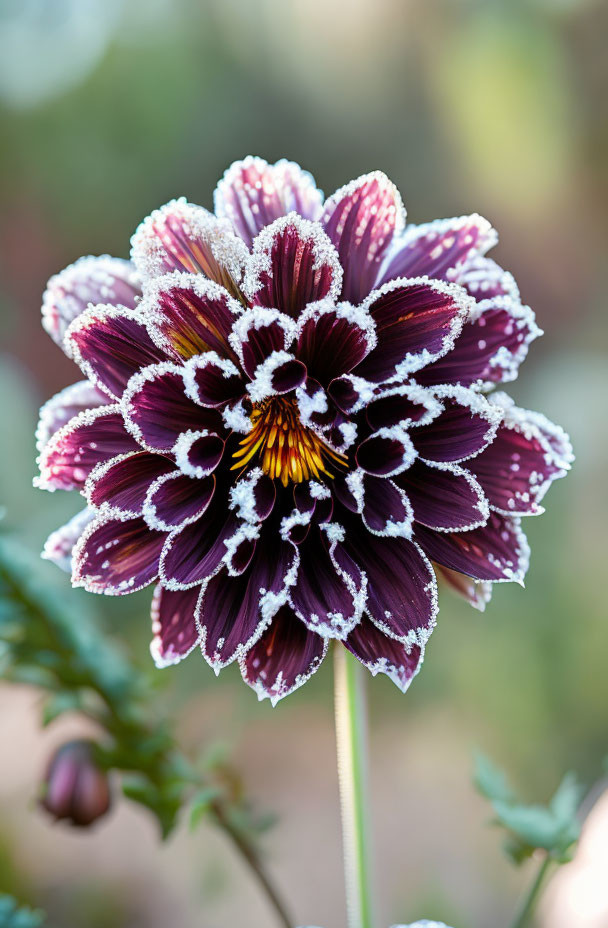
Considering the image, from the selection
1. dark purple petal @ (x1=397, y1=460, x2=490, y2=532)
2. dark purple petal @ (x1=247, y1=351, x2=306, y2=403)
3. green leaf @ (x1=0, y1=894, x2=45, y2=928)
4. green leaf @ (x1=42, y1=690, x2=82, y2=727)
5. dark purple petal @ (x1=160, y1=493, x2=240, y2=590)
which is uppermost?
dark purple petal @ (x1=247, y1=351, x2=306, y2=403)

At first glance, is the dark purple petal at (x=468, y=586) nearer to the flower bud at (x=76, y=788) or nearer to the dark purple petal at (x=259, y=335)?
the dark purple petal at (x=259, y=335)

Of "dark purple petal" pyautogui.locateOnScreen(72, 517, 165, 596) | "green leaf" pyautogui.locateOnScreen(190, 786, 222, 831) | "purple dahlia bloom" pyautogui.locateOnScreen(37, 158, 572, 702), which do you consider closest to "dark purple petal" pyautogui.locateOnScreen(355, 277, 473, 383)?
"purple dahlia bloom" pyautogui.locateOnScreen(37, 158, 572, 702)

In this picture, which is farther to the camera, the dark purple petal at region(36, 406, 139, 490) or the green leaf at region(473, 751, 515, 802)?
the green leaf at region(473, 751, 515, 802)

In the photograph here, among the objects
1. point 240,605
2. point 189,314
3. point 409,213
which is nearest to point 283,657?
point 240,605

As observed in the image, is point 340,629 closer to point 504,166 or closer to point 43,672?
point 43,672

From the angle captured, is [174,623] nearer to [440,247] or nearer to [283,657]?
[283,657]

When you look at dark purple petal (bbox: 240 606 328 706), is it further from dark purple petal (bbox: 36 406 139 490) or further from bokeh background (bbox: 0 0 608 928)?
bokeh background (bbox: 0 0 608 928)
